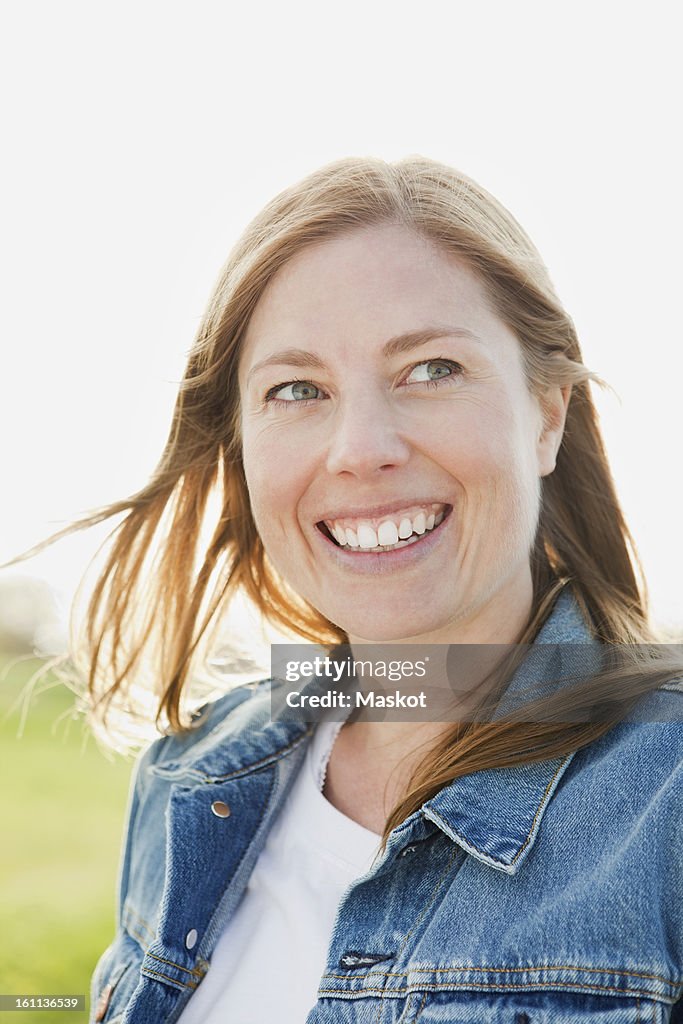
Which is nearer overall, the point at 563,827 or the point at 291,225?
the point at 563,827

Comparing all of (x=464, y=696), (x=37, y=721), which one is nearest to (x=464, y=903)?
(x=464, y=696)

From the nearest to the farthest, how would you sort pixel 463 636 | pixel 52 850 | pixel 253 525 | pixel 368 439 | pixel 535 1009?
pixel 535 1009 < pixel 368 439 < pixel 463 636 < pixel 253 525 < pixel 52 850

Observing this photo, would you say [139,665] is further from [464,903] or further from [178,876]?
[464,903]

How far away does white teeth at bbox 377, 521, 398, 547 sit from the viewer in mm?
1855

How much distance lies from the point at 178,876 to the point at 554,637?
0.93m

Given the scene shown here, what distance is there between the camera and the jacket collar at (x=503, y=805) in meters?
1.60

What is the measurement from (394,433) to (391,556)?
249mm

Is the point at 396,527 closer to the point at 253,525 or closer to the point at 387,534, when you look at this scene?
the point at 387,534

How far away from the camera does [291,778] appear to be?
2.20 m

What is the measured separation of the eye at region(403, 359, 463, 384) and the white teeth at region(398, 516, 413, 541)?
264 millimetres

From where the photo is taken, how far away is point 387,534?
1863mm

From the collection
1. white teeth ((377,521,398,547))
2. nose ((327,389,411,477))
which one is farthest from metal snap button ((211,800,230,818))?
nose ((327,389,411,477))

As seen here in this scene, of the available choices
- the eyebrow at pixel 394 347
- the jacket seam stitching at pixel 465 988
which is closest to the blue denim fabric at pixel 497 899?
the jacket seam stitching at pixel 465 988

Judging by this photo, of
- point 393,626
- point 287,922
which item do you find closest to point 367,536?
point 393,626
